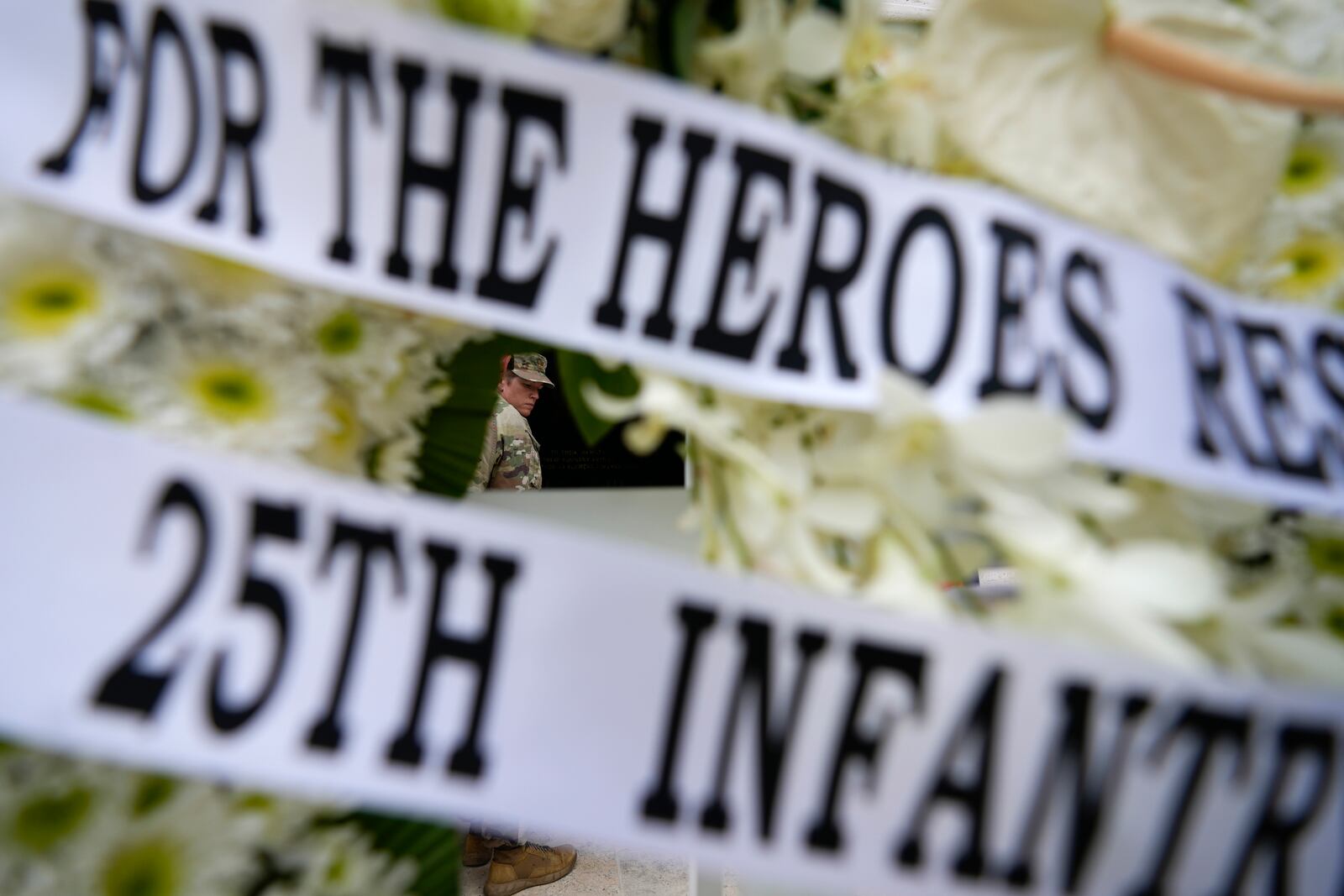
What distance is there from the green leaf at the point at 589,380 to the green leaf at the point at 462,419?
36mm

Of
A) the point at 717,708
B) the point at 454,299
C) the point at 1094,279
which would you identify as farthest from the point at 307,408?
the point at 1094,279

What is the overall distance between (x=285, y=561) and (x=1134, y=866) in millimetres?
319

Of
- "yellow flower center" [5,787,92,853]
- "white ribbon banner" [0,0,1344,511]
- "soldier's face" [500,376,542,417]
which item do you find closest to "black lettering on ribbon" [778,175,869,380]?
"white ribbon banner" [0,0,1344,511]

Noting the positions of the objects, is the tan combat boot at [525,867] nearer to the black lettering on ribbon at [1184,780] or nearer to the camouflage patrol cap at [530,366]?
the camouflage patrol cap at [530,366]

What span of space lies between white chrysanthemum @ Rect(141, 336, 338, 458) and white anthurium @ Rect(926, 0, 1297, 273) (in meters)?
0.32

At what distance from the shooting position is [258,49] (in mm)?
337

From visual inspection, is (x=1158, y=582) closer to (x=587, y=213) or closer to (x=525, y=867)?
(x=587, y=213)

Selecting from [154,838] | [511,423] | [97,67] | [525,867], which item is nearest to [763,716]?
[154,838]

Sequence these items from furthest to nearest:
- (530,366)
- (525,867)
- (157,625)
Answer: (525,867)
(530,366)
(157,625)

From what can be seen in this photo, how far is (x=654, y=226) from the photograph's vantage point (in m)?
0.36

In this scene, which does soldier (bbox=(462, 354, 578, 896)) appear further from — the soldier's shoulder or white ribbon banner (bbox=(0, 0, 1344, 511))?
white ribbon banner (bbox=(0, 0, 1344, 511))

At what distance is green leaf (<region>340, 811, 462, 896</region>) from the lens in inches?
15.6

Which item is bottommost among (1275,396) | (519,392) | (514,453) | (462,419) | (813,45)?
(514,453)

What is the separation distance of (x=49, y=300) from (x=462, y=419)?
0.19 metres
